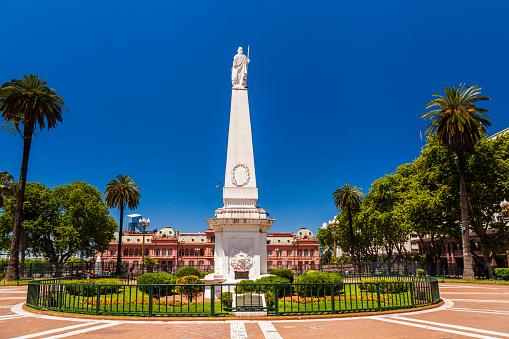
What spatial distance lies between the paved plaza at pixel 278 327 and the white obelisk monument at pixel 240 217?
324 inches

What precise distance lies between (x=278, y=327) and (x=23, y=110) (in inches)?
1212

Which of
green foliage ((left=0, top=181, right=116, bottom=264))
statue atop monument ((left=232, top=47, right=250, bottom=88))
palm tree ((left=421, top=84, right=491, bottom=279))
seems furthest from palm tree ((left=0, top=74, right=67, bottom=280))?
palm tree ((left=421, top=84, right=491, bottom=279))

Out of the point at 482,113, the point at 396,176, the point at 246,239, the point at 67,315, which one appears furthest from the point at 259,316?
the point at 396,176

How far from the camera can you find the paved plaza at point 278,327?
8.62 metres

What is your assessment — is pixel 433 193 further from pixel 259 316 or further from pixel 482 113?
pixel 259 316

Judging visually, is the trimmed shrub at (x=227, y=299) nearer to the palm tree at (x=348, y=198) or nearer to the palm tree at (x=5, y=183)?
the palm tree at (x=5, y=183)

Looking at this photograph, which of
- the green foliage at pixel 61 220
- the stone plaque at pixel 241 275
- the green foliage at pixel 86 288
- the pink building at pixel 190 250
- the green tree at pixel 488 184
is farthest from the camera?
the pink building at pixel 190 250

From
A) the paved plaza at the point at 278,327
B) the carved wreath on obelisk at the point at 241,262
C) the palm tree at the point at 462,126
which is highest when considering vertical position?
the palm tree at the point at 462,126

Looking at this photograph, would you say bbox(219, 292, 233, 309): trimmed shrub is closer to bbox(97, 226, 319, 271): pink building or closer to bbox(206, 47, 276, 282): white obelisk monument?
bbox(206, 47, 276, 282): white obelisk monument

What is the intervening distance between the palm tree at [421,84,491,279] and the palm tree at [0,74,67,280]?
33.1m

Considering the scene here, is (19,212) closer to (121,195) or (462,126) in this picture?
(121,195)

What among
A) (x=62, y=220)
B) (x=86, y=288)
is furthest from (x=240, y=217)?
(x=62, y=220)

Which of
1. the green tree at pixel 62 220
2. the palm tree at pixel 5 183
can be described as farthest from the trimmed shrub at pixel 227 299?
the green tree at pixel 62 220

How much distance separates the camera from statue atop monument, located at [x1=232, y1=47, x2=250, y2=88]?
22.9 metres
